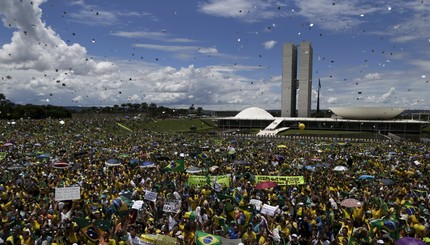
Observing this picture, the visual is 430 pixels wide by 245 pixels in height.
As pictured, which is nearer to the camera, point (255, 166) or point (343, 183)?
point (343, 183)

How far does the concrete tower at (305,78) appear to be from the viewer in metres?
128

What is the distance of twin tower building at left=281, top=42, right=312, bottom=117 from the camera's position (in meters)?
129

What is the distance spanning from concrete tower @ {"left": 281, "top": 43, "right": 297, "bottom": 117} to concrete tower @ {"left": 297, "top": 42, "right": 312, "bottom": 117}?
3.05m

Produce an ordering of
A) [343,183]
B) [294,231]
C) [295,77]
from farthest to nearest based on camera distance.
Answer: [295,77]
[343,183]
[294,231]

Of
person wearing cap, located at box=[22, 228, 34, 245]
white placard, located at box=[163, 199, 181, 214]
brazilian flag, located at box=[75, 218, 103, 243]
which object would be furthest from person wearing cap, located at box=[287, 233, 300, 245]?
person wearing cap, located at box=[22, 228, 34, 245]

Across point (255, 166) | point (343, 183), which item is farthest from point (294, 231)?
point (255, 166)

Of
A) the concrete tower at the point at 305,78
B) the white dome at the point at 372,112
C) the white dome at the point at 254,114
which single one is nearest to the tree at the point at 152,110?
the white dome at the point at 254,114

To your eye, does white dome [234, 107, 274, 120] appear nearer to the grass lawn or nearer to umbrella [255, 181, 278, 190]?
the grass lawn

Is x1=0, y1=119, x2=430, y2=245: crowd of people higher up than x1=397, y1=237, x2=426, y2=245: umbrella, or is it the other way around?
x1=397, y1=237, x2=426, y2=245: umbrella

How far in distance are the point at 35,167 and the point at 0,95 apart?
135630 mm

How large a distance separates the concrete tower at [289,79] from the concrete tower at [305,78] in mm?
3047

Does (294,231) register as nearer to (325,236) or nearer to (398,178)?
(325,236)

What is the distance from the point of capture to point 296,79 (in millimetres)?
135375

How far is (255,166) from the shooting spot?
80.2ft
